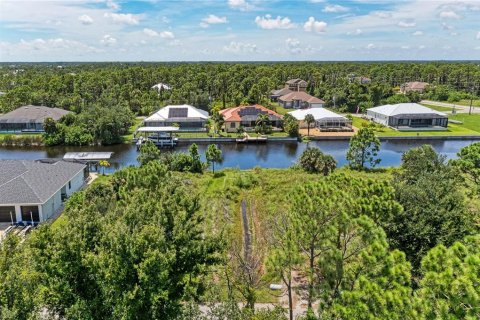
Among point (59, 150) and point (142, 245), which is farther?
point (59, 150)

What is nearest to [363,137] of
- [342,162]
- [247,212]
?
[342,162]

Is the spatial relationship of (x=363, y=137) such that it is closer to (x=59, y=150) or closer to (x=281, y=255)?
(x=281, y=255)

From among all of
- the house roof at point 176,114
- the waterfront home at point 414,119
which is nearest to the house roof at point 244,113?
the house roof at point 176,114

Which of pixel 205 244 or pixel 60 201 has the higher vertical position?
pixel 205 244

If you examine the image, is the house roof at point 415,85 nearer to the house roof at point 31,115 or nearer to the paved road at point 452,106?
the paved road at point 452,106

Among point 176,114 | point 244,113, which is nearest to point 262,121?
point 244,113

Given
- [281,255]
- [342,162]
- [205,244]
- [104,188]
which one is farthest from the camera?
[342,162]

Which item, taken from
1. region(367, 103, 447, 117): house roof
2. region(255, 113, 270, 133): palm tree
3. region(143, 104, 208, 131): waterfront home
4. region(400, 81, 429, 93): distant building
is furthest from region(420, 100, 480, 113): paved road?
region(143, 104, 208, 131): waterfront home
